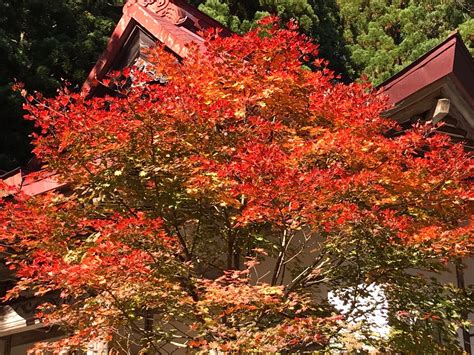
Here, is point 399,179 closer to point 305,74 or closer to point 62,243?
point 305,74

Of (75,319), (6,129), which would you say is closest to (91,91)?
(75,319)

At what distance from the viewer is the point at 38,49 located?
16516 mm

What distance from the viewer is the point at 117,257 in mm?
5098

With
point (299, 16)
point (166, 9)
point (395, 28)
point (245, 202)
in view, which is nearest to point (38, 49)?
point (166, 9)

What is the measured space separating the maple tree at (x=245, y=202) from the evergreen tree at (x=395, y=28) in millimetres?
17908

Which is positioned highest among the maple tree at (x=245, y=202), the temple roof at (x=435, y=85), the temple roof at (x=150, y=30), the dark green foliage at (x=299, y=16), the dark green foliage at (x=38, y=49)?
the dark green foliage at (x=299, y=16)

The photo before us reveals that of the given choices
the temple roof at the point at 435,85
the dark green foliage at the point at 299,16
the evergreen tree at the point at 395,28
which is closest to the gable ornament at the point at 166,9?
the temple roof at the point at 435,85

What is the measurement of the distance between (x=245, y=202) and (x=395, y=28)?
2355 cm

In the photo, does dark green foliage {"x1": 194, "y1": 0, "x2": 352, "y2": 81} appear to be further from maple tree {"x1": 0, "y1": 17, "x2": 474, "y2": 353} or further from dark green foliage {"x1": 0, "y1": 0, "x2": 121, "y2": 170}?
maple tree {"x1": 0, "y1": 17, "x2": 474, "y2": 353}

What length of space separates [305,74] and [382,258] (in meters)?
2.03

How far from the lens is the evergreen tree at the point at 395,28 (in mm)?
23141

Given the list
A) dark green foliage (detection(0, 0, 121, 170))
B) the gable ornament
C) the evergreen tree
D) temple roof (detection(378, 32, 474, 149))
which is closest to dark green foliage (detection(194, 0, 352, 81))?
the evergreen tree

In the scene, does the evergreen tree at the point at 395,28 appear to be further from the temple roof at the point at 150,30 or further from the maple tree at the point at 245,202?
the maple tree at the point at 245,202

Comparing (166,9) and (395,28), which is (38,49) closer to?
(166,9)
